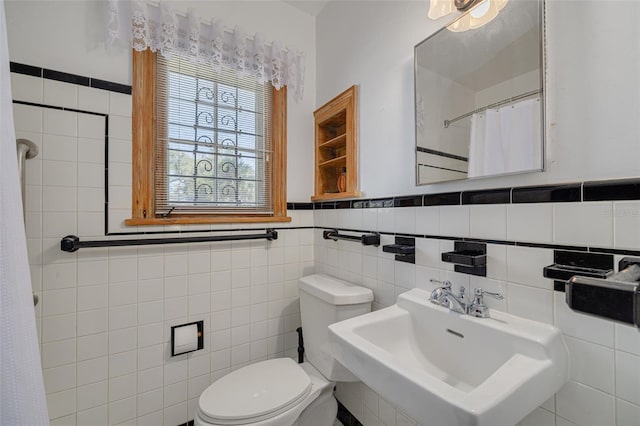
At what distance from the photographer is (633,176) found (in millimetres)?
625

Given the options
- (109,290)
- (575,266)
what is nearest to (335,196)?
(575,266)

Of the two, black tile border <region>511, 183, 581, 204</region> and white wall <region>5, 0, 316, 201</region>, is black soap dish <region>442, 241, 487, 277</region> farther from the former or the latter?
white wall <region>5, 0, 316, 201</region>

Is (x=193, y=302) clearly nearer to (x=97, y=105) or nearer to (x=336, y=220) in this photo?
(x=336, y=220)

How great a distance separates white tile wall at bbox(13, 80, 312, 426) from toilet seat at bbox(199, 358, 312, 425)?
351 millimetres

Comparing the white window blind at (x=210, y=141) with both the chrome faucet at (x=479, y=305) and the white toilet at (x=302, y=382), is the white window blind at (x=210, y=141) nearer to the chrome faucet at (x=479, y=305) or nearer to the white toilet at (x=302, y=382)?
the white toilet at (x=302, y=382)

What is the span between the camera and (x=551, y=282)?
0.75 metres

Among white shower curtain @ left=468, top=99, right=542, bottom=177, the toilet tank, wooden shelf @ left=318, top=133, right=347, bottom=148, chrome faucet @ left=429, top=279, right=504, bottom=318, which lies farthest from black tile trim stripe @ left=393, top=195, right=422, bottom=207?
wooden shelf @ left=318, top=133, right=347, bottom=148

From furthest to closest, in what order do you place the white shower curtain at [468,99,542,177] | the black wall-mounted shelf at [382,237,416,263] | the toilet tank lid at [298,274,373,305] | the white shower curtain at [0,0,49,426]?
the toilet tank lid at [298,274,373,305]
the black wall-mounted shelf at [382,237,416,263]
the white shower curtain at [468,99,542,177]
the white shower curtain at [0,0,49,426]

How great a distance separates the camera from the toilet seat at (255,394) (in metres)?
1.04

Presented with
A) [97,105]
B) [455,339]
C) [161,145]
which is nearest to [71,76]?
[97,105]

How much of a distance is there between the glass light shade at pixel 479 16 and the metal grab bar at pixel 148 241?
1312 millimetres

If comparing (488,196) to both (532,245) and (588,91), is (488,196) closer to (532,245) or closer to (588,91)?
(532,245)

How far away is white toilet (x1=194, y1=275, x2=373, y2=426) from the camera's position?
1060mm

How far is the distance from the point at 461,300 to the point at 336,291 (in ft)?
1.88
